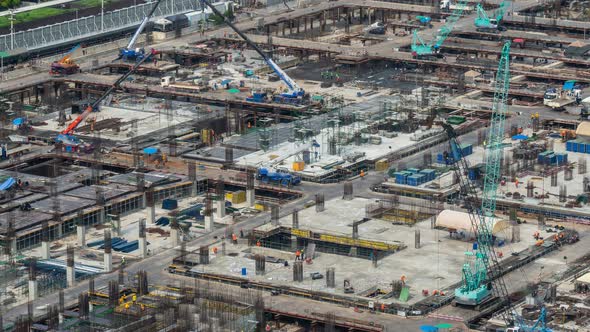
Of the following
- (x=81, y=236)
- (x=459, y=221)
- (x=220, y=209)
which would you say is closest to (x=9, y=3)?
(x=220, y=209)

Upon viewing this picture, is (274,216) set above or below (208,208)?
below

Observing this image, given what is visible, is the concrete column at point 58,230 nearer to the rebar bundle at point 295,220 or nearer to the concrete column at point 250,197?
the concrete column at point 250,197

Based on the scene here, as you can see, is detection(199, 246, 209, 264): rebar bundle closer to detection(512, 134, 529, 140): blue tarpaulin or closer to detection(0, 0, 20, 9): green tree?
detection(512, 134, 529, 140): blue tarpaulin

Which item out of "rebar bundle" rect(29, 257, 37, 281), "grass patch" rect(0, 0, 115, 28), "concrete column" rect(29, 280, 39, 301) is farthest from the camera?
"grass patch" rect(0, 0, 115, 28)

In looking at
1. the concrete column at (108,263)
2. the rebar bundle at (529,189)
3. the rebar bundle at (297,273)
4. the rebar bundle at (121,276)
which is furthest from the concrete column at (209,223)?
the rebar bundle at (529,189)

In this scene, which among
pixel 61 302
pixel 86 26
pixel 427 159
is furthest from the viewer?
pixel 86 26

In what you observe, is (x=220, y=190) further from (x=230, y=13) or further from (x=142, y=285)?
(x=230, y=13)

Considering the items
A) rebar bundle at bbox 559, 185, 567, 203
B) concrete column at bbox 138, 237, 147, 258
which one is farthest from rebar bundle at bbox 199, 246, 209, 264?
rebar bundle at bbox 559, 185, 567, 203

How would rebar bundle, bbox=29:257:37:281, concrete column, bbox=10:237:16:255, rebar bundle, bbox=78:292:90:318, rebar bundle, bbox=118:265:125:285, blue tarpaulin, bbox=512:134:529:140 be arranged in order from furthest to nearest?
blue tarpaulin, bbox=512:134:529:140
concrete column, bbox=10:237:16:255
rebar bundle, bbox=118:265:125:285
rebar bundle, bbox=29:257:37:281
rebar bundle, bbox=78:292:90:318

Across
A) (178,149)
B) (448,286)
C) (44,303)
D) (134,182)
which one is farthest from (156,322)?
(178,149)

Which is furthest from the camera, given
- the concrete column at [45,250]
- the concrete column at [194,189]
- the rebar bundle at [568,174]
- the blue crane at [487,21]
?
the blue crane at [487,21]
